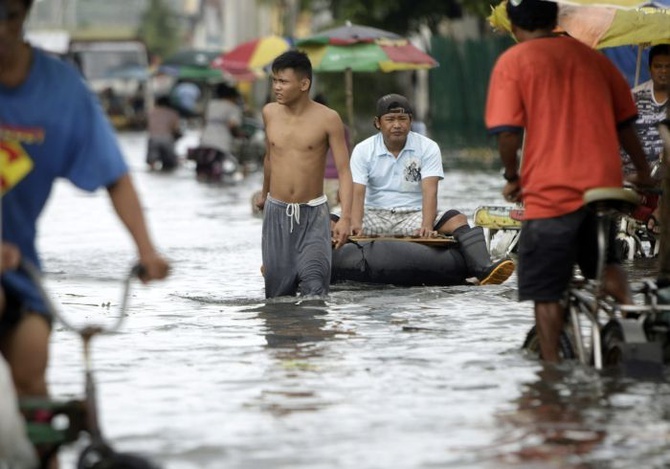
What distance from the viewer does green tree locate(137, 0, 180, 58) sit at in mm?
133125


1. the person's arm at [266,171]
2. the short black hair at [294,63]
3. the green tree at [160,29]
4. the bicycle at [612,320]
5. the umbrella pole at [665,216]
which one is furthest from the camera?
the green tree at [160,29]

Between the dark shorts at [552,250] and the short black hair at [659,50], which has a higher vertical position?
the short black hair at [659,50]

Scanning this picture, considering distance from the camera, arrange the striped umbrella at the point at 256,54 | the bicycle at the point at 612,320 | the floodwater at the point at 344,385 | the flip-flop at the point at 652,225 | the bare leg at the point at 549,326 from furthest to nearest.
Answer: the striped umbrella at the point at 256,54
the flip-flop at the point at 652,225
the bare leg at the point at 549,326
the bicycle at the point at 612,320
the floodwater at the point at 344,385

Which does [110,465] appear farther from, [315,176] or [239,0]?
[239,0]

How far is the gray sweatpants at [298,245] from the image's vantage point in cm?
1173

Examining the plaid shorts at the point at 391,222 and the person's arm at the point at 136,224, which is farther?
the plaid shorts at the point at 391,222

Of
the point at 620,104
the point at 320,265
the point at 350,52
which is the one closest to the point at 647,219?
the point at 320,265

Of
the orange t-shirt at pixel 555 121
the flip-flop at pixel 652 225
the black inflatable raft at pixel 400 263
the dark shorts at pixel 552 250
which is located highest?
the orange t-shirt at pixel 555 121

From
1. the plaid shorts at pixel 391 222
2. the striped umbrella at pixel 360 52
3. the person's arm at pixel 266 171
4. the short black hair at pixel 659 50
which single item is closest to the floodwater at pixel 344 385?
the plaid shorts at pixel 391 222

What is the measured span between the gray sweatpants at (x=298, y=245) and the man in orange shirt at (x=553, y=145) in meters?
3.56

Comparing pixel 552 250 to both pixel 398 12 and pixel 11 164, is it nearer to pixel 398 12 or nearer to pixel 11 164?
pixel 11 164

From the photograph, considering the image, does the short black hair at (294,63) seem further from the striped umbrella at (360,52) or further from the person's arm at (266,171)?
the striped umbrella at (360,52)

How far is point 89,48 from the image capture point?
63.1 m

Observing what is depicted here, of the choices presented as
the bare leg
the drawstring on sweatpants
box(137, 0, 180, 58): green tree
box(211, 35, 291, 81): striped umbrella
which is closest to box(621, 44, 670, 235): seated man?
the drawstring on sweatpants
